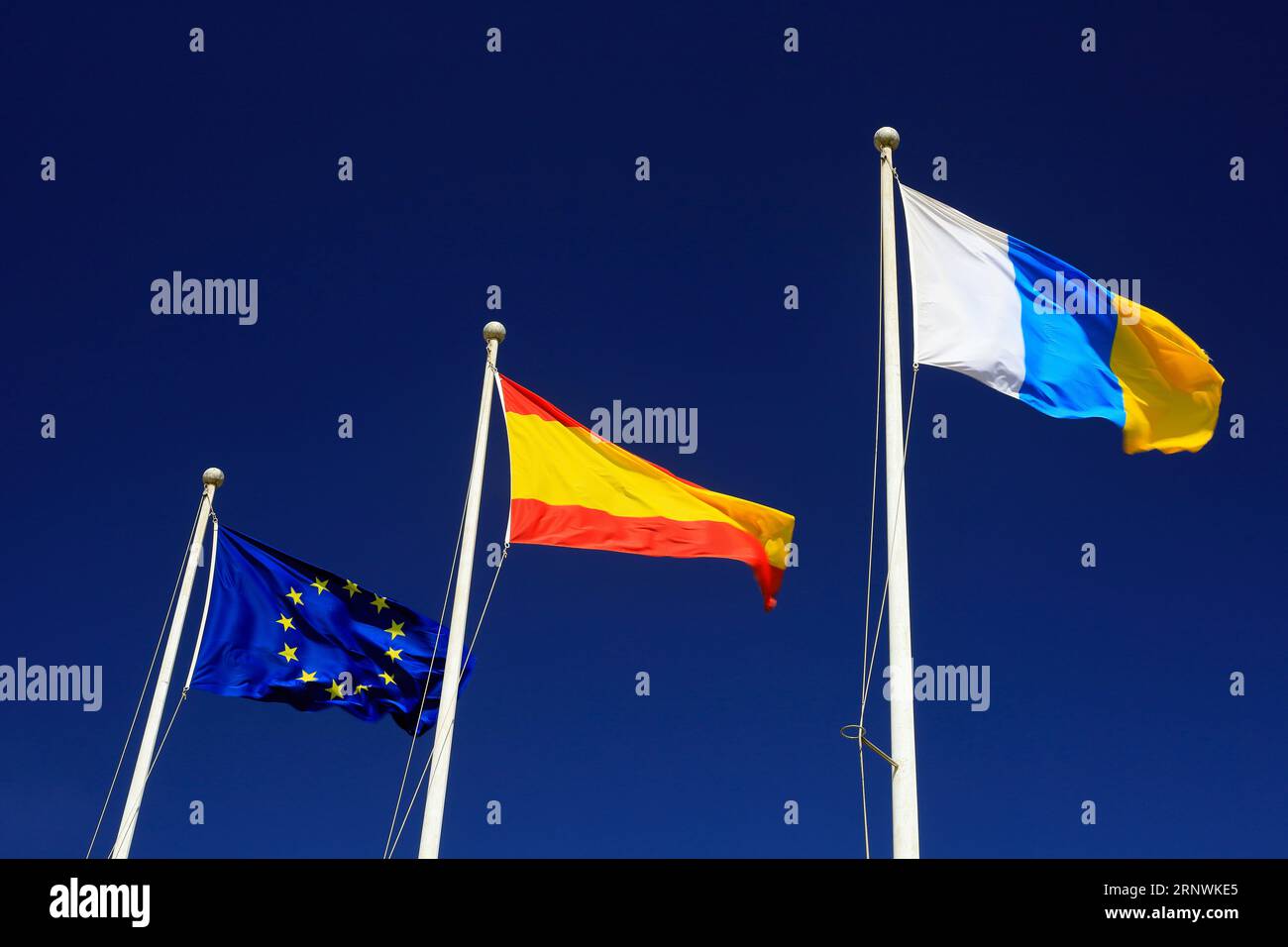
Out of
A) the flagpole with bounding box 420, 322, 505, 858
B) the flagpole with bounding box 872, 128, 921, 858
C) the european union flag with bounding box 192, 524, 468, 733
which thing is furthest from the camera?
the european union flag with bounding box 192, 524, 468, 733

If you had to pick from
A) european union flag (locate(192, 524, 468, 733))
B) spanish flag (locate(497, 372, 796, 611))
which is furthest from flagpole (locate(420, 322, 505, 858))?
european union flag (locate(192, 524, 468, 733))

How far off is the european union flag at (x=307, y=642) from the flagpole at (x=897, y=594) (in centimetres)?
952

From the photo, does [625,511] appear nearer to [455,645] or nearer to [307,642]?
[455,645]

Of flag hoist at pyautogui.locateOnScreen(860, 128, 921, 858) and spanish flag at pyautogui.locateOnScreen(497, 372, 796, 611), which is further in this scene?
spanish flag at pyautogui.locateOnScreen(497, 372, 796, 611)

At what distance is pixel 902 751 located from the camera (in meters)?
12.1

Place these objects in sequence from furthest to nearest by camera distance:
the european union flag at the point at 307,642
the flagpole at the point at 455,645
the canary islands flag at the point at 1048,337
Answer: the european union flag at the point at 307,642 < the flagpole at the point at 455,645 < the canary islands flag at the point at 1048,337

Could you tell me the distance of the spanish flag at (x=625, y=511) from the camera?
1691cm

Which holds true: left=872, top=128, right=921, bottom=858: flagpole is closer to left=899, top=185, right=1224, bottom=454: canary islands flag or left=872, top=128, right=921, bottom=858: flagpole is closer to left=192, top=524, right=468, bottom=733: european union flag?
left=899, top=185, right=1224, bottom=454: canary islands flag

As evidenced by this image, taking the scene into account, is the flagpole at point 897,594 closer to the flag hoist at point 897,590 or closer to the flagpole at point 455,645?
the flag hoist at point 897,590

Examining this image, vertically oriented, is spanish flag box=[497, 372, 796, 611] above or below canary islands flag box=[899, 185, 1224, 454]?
below

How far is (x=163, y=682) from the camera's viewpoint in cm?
2045

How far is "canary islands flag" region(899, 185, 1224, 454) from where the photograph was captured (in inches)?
567

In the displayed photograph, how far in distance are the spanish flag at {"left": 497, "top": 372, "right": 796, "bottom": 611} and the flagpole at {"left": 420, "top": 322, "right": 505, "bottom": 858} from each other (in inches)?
31.2

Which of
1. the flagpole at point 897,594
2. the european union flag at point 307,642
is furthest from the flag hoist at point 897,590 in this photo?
the european union flag at point 307,642
